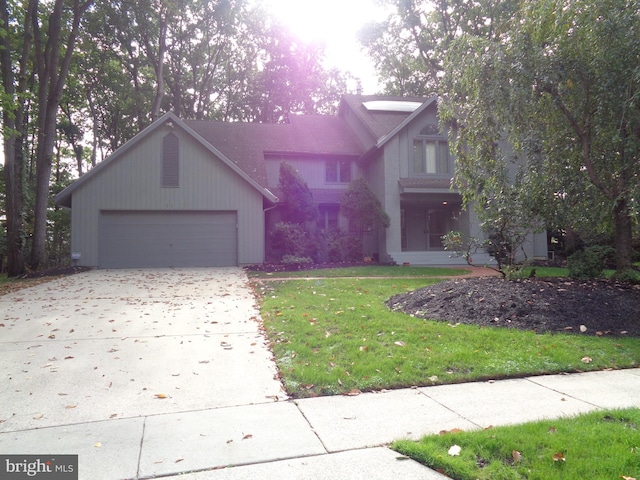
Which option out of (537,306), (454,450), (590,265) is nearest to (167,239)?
(537,306)

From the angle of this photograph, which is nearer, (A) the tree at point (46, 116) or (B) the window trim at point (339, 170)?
(A) the tree at point (46, 116)

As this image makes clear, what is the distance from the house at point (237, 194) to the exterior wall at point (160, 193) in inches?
1.5

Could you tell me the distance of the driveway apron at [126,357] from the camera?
148 inches

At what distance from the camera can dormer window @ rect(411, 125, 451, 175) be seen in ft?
59.0

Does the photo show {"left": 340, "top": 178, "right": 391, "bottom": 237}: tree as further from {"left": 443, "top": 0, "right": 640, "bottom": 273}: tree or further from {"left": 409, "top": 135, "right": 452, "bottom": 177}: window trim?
{"left": 443, "top": 0, "right": 640, "bottom": 273}: tree

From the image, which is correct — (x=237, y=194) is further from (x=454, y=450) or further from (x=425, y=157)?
(x=454, y=450)

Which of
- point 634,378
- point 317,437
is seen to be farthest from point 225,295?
point 634,378

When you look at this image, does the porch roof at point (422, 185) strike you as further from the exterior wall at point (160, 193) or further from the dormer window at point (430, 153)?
the exterior wall at point (160, 193)

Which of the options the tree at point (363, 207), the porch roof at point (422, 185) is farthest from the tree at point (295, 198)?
the porch roof at point (422, 185)

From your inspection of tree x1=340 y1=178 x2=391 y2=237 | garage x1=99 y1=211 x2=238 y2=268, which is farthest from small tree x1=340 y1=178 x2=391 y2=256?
garage x1=99 y1=211 x2=238 y2=268

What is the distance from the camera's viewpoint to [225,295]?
944cm

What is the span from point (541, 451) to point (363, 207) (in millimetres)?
14558

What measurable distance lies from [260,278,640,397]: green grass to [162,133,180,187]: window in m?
10.8

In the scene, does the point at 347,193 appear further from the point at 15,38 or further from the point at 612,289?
the point at 15,38
